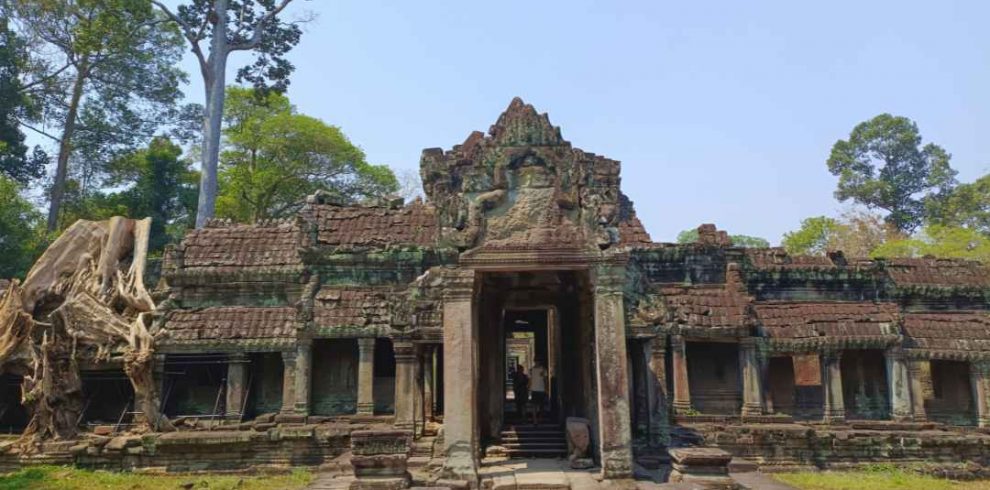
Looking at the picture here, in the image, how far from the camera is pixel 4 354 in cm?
1468

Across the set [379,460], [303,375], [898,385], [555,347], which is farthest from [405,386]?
[898,385]

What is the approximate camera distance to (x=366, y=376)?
14641mm

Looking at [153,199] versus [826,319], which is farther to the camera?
[153,199]

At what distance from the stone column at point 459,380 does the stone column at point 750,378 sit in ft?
32.6

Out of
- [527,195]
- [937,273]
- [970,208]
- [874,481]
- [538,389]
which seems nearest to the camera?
[527,195]

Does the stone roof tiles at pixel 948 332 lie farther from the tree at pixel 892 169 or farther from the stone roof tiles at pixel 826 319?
the tree at pixel 892 169

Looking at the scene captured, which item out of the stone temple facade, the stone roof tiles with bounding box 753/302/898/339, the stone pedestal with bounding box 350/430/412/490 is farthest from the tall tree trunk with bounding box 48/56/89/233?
the stone roof tiles with bounding box 753/302/898/339

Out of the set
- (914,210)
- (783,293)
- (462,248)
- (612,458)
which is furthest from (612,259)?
(914,210)

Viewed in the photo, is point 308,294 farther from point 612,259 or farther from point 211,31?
point 211,31

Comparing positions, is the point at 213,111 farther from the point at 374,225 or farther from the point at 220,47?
the point at 374,225

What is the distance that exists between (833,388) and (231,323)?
582 inches

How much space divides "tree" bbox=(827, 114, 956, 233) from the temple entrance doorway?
39849 millimetres

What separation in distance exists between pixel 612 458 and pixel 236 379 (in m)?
10.5

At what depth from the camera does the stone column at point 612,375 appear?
767 centimetres
